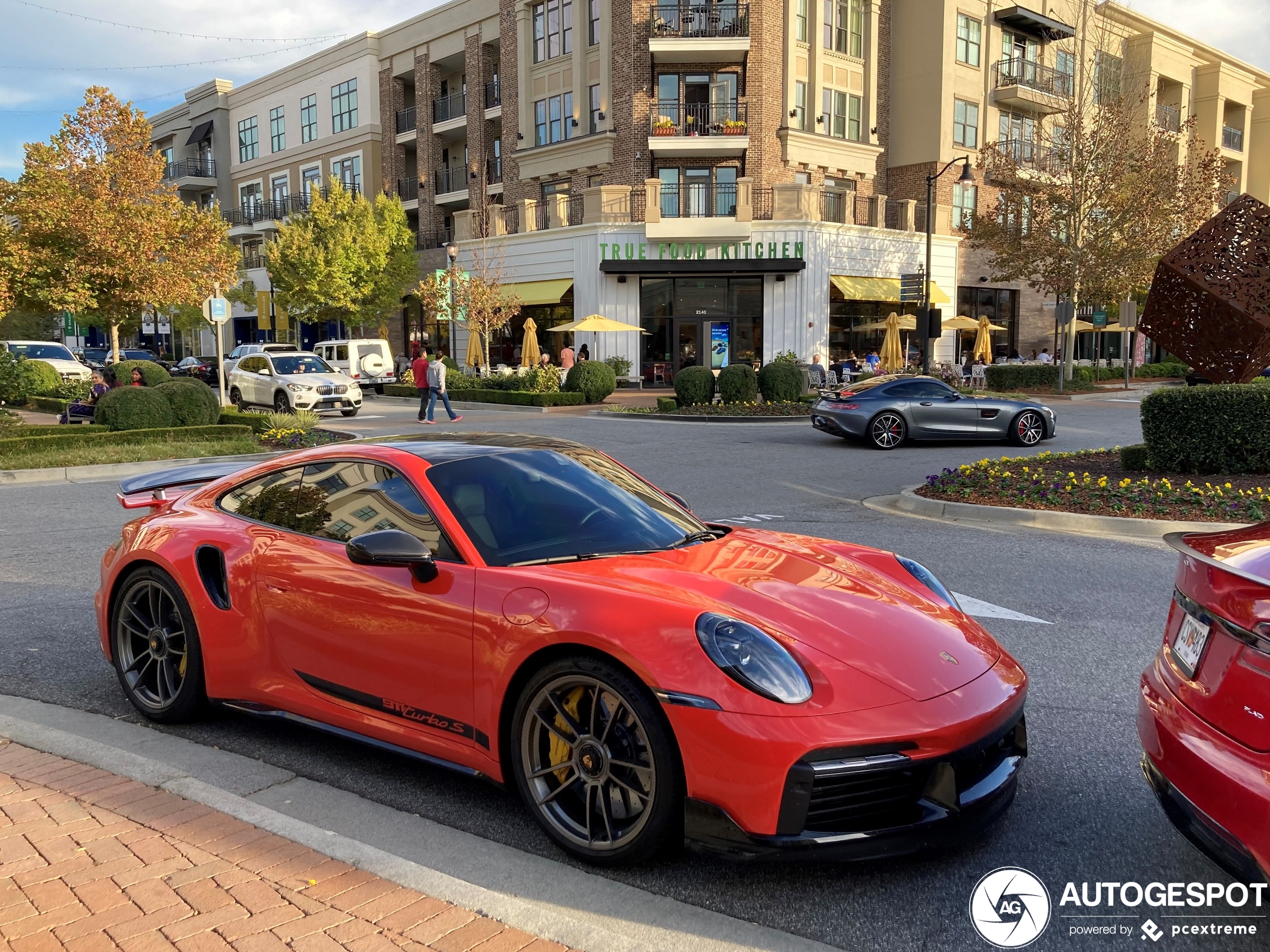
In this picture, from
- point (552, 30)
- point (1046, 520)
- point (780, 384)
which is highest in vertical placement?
point (552, 30)

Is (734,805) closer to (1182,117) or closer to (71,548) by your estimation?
(71,548)

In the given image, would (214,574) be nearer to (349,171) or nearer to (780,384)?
(780,384)

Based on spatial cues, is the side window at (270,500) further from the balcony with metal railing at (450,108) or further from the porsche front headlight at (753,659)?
the balcony with metal railing at (450,108)

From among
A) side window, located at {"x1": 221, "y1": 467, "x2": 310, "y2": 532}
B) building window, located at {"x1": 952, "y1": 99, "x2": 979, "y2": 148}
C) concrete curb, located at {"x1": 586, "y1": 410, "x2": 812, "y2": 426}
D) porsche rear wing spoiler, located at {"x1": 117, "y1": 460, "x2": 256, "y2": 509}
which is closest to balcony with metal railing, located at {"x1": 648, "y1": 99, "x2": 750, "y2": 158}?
building window, located at {"x1": 952, "y1": 99, "x2": 979, "y2": 148}

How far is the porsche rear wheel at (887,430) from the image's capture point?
17.3 metres

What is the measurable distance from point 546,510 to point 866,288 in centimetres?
3485

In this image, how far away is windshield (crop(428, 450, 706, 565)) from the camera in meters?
3.77

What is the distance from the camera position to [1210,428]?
35.3ft

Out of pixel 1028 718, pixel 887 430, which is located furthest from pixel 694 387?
pixel 1028 718

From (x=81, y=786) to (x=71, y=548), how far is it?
19.8 ft

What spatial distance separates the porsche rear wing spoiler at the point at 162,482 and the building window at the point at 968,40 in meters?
42.1

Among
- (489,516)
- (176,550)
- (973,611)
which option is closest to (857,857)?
(489,516)

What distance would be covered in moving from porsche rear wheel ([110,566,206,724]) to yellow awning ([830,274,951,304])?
1339 inches

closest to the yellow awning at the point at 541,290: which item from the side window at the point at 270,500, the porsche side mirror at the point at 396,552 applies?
the side window at the point at 270,500
